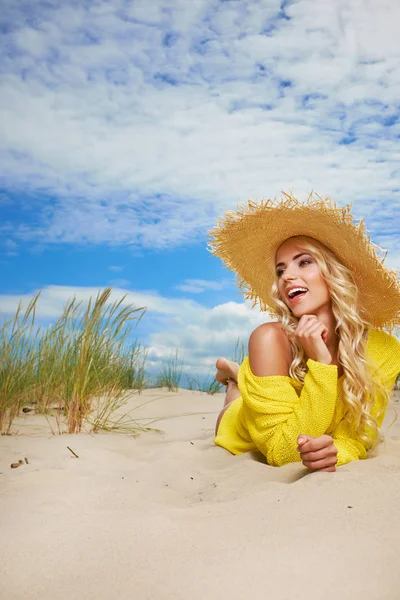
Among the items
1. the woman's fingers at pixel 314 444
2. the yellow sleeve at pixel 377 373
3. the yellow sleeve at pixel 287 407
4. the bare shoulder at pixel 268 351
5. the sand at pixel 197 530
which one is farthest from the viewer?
the yellow sleeve at pixel 377 373

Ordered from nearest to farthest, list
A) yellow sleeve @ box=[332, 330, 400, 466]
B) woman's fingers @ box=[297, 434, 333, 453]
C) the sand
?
1. the sand
2. woman's fingers @ box=[297, 434, 333, 453]
3. yellow sleeve @ box=[332, 330, 400, 466]

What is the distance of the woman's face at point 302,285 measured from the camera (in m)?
2.86

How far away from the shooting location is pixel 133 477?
2.88 meters

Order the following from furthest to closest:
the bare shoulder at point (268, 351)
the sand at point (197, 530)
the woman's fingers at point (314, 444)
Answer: the bare shoulder at point (268, 351) → the woman's fingers at point (314, 444) → the sand at point (197, 530)

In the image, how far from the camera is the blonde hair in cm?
287

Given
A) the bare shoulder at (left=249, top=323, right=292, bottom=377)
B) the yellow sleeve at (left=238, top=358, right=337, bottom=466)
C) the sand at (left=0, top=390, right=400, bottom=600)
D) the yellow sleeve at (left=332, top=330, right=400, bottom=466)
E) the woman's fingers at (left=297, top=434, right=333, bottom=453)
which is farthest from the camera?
the yellow sleeve at (left=332, top=330, right=400, bottom=466)

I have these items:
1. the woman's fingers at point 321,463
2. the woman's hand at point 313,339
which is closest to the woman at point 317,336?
the woman's hand at point 313,339

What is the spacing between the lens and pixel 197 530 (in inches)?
76.1

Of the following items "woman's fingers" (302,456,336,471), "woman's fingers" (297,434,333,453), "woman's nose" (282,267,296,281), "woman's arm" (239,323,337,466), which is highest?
"woman's nose" (282,267,296,281)

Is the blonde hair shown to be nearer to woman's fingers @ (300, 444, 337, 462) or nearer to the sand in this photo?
the sand

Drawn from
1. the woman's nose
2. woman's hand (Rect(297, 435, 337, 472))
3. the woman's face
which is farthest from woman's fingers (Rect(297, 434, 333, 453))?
the woman's nose

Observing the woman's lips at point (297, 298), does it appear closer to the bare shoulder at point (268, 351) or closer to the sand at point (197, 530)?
the bare shoulder at point (268, 351)

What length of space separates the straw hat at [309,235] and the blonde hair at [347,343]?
86 millimetres

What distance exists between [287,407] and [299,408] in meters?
0.07
